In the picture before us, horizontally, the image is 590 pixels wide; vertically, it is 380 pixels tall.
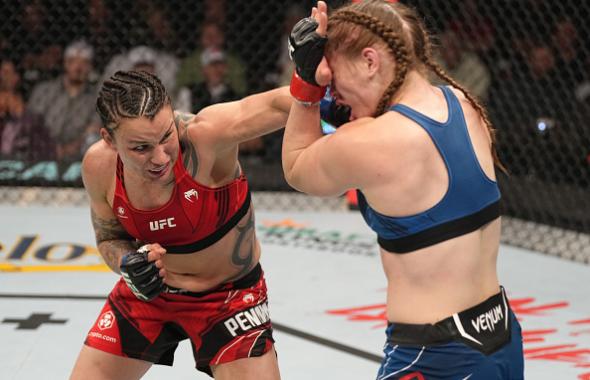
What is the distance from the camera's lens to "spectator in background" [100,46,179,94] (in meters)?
5.86

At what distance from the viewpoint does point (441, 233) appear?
5.82 ft

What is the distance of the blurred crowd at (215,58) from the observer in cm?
515

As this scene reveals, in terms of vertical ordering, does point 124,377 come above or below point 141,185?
below

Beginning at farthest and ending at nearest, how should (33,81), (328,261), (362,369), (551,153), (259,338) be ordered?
(33,81), (551,153), (328,261), (362,369), (259,338)

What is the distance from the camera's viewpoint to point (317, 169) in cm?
182

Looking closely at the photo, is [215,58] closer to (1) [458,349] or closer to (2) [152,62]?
(2) [152,62]

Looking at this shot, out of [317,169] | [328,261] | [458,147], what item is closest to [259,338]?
[317,169]

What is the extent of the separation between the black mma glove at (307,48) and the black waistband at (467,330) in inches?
20.0

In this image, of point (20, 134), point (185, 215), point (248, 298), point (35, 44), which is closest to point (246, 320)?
point (248, 298)

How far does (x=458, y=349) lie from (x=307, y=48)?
633 mm

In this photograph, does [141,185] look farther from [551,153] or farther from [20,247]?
[551,153]

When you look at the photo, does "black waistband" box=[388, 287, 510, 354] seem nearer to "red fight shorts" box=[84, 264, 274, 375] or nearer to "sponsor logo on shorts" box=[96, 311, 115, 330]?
"red fight shorts" box=[84, 264, 274, 375]

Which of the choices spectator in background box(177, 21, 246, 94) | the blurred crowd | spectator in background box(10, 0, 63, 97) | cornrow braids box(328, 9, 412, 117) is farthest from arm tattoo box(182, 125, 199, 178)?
spectator in background box(10, 0, 63, 97)

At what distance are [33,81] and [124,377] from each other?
13.0 feet
